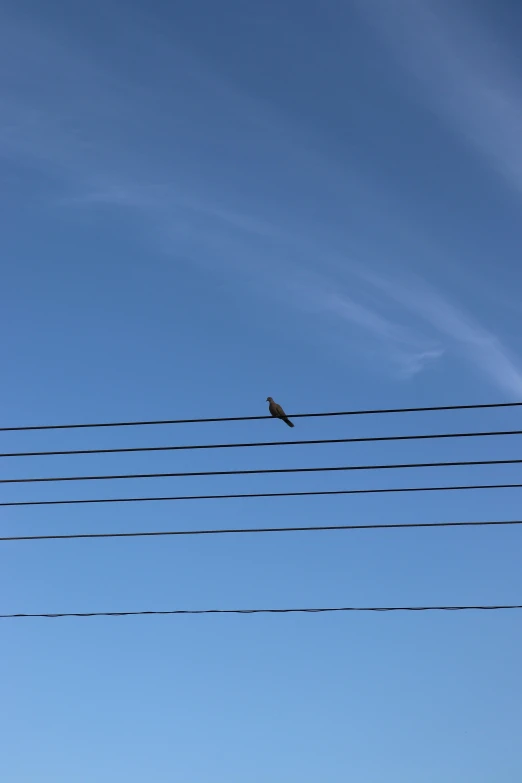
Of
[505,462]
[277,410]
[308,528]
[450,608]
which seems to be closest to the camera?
[505,462]

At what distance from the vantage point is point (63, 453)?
12.4m

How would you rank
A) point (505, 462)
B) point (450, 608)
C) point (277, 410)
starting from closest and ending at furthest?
point (505, 462) < point (450, 608) < point (277, 410)

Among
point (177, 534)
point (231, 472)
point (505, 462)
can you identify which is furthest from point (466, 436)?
point (177, 534)

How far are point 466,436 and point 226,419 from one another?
3526 mm

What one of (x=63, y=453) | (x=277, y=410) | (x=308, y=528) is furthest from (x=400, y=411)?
(x=277, y=410)

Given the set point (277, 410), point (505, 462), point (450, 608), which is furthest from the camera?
point (277, 410)

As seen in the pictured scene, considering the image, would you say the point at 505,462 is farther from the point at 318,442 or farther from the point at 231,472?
the point at 231,472

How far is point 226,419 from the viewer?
481 inches

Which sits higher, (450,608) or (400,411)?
(400,411)

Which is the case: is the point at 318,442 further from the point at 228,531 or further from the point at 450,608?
the point at 450,608

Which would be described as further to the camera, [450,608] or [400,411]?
[450,608]

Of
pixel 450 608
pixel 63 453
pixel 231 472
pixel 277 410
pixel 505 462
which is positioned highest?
pixel 277 410

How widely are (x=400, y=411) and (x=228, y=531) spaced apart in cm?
321

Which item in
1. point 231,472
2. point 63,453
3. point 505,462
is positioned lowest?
point 505,462
